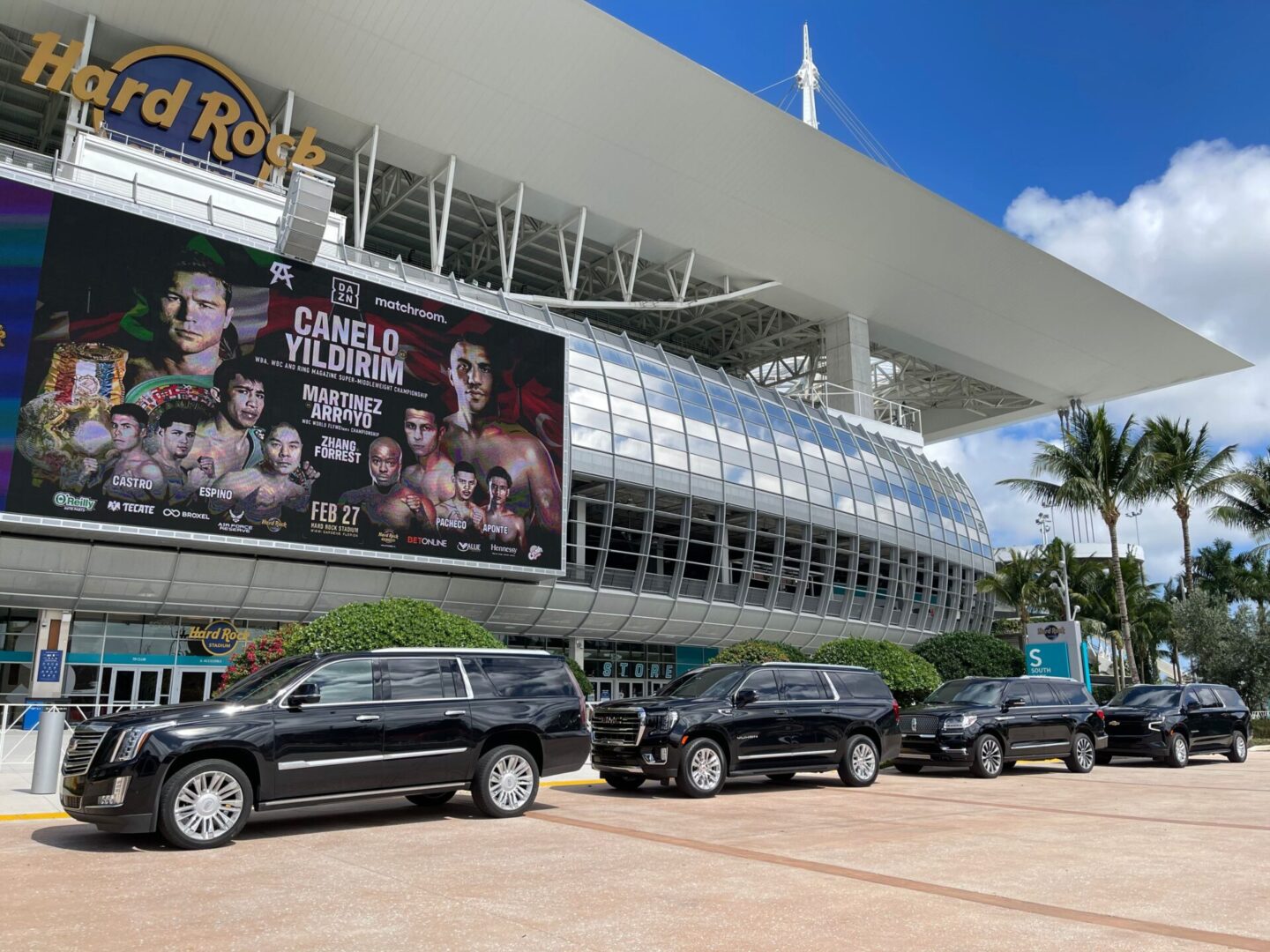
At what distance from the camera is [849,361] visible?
2050 inches

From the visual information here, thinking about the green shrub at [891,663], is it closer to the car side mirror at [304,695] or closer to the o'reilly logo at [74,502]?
the car side mirror at [304,695]

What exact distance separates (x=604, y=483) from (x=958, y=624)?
24.7 meters

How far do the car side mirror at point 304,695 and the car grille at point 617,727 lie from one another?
16.6 ft

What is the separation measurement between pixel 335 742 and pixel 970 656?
2386cm

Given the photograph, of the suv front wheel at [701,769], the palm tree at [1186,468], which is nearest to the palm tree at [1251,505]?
the palm tree at [1186,468]

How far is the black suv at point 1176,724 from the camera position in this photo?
21781 mm

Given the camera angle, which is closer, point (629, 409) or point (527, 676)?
point (527, 676)

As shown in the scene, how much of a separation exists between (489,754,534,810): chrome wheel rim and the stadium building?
16711mm

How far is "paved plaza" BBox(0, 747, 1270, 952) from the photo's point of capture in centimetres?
620

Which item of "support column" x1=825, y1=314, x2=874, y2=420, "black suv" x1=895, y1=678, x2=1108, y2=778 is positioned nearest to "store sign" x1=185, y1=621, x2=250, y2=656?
"black suv" x1=895, y1=678, x2=1108, y2=778

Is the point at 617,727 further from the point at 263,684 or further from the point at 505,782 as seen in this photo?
the point at 263,684

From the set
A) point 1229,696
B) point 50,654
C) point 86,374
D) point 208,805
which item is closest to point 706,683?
point 208,805

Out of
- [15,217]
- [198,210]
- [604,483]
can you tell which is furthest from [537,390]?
[15,217]

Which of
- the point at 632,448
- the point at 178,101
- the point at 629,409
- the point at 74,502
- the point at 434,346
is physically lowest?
the point at 74,502
